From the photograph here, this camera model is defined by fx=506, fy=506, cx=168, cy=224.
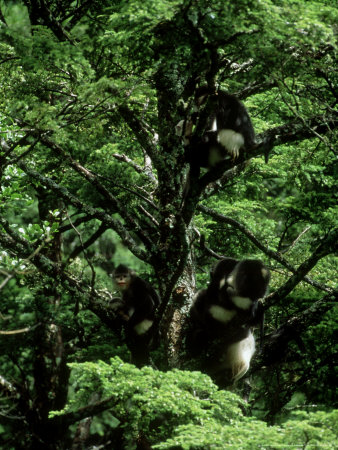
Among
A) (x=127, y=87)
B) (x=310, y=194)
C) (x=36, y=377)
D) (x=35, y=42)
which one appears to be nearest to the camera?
(x=35, y=42)

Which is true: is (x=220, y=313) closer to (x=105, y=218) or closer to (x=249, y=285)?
(x=249, y=285)

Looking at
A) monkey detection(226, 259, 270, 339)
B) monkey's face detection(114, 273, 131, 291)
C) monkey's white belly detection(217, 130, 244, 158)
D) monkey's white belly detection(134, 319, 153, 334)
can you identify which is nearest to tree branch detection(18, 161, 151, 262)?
monkey's white belly detection(134, 319, 153, 334)

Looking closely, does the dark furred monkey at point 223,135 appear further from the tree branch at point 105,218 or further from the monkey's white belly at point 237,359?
the monkey's white belly at point 237,359

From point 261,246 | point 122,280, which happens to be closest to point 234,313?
point 261,246

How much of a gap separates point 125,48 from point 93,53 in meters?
0.43

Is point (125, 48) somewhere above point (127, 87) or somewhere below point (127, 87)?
above

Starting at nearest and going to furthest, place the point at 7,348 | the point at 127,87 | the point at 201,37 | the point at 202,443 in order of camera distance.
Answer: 1. the point at 202,443
2. the point at 201,37
3. the point at 127,87
4. the point at 7,348

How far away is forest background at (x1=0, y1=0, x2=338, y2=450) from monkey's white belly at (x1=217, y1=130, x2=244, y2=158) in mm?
242

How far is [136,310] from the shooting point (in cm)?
605

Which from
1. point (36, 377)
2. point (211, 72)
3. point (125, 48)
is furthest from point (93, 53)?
point (36, 377)

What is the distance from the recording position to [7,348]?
4.90 meters

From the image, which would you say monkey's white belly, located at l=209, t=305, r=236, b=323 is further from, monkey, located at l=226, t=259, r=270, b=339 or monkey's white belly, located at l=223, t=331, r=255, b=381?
monkey's white belly, located at l=223, t=331, r=255, b=381

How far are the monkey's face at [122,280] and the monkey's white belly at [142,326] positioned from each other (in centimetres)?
63

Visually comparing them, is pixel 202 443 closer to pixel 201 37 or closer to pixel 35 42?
pixel 201 37
